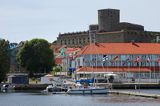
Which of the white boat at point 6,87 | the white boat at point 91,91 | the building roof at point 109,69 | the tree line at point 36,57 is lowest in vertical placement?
the white boat at point 91,91

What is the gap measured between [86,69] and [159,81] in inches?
685

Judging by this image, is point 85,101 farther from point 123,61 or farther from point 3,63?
point 123,61

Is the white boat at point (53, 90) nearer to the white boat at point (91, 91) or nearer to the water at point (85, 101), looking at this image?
the white boat at point (91, 91)

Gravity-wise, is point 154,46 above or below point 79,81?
above

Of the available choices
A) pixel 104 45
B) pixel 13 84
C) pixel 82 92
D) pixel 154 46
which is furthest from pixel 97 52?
pixel 82 92

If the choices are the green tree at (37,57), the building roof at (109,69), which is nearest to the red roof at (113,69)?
the building roof at (109,69)

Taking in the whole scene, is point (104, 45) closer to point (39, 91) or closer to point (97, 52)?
point (97, 52)

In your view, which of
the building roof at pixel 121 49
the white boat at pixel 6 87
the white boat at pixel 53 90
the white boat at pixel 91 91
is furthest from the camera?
the building roof at pixel 121 49

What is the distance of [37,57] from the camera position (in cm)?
13888

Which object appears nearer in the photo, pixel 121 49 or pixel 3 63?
pixel 3 63

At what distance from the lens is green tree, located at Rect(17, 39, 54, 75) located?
13825 cm

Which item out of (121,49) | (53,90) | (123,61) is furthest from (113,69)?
(53,90)

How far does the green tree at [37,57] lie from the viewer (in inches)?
5443

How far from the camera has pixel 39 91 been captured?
365 feet
